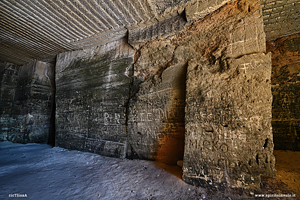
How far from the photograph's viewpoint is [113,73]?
3432mm

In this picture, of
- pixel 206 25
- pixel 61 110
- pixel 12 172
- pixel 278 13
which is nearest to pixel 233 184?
pixel 206 25

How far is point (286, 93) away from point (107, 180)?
505cm

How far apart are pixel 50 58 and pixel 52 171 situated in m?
4.45

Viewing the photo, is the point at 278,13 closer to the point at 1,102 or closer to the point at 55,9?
the point at 55,9

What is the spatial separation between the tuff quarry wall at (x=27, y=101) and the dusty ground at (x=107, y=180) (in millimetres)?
2312

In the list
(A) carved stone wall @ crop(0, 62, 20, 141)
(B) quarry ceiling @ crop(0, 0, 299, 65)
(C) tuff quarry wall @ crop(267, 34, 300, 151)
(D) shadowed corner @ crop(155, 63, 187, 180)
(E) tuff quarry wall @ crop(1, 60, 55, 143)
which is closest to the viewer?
(D) shadowed corner @ crop(155, 63, 187, 180)

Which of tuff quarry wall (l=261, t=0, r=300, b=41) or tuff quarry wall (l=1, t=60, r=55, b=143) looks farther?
tuff quarry wall (l=1, t=60, r=55, b=143)

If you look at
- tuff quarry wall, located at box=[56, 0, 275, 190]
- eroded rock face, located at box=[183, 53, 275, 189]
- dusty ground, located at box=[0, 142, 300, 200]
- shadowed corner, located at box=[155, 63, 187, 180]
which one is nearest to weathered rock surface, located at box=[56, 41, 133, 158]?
tuff quarry wall, located at box=[56, 0, 275, 190]

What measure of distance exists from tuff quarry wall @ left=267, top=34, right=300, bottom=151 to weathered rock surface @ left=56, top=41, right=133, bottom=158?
4.25 meters

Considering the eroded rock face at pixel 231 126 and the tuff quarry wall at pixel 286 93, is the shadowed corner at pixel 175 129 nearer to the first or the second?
the eroded rock face at pixel 231 126

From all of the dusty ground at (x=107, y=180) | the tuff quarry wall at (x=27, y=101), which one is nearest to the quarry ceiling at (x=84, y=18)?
the tuff quarry wall at (x=27, y=101)

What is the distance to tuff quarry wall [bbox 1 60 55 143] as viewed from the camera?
5.00m

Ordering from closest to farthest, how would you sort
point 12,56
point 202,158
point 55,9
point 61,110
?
point 202,158 < point 55,9 < point 61,110 < point 12,56

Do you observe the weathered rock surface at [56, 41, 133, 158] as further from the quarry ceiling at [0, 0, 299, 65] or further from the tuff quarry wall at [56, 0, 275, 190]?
the quarry ceiling at [0, 0, 299, 65]
